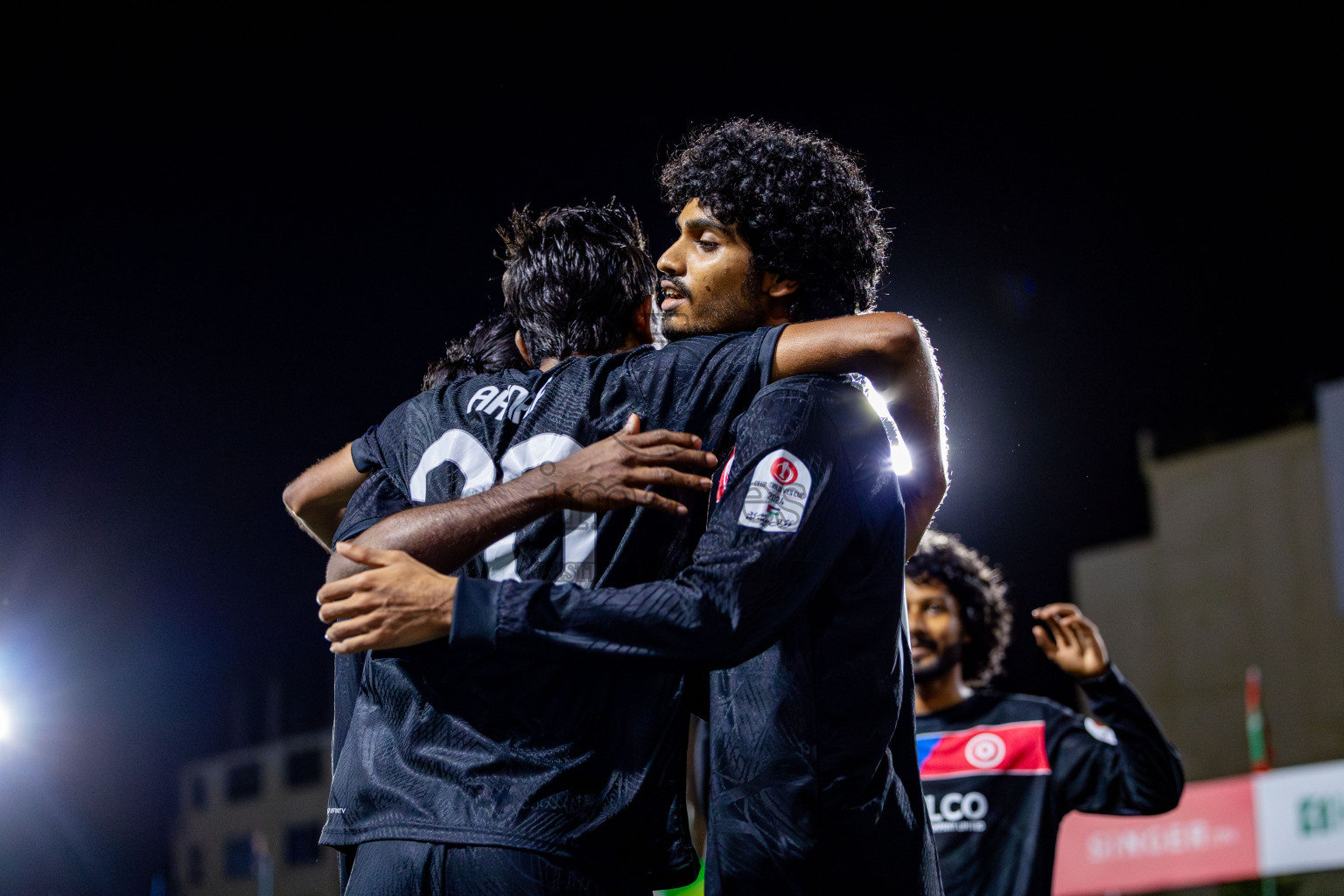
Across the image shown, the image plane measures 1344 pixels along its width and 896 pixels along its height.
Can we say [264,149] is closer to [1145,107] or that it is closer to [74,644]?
[74,644]

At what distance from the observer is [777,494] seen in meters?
1.69

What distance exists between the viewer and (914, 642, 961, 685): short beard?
4.13 m

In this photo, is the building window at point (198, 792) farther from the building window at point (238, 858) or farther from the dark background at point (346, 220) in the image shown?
the dark background at point (346, 220)

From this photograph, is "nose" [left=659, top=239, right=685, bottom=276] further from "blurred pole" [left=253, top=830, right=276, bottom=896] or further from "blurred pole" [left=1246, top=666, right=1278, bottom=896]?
"blurred pole" [left=253, top=830, right=276, bottom=896]

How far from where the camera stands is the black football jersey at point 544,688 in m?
1.60

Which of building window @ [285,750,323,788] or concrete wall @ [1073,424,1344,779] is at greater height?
concrete wall @ [1073,424,1344,779]

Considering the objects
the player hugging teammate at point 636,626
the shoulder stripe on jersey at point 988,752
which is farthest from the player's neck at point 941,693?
the player hugging teammate at point 636,626

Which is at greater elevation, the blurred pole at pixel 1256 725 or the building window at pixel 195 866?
the blurred pole at pixel 1256 725

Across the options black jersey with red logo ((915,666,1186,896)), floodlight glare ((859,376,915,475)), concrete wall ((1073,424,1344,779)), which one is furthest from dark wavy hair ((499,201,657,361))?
concrete wall ((1073,424,1344,779))

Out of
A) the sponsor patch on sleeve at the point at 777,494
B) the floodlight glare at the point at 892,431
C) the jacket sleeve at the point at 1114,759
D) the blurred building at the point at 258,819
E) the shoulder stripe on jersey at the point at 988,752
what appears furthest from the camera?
the blurred building at the point at 258,819

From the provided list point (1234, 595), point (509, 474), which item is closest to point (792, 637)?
point (509, 474)

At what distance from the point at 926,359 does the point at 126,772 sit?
10485mm

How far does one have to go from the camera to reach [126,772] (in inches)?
408

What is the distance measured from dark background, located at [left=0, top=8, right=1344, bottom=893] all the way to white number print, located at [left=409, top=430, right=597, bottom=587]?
150 cm
